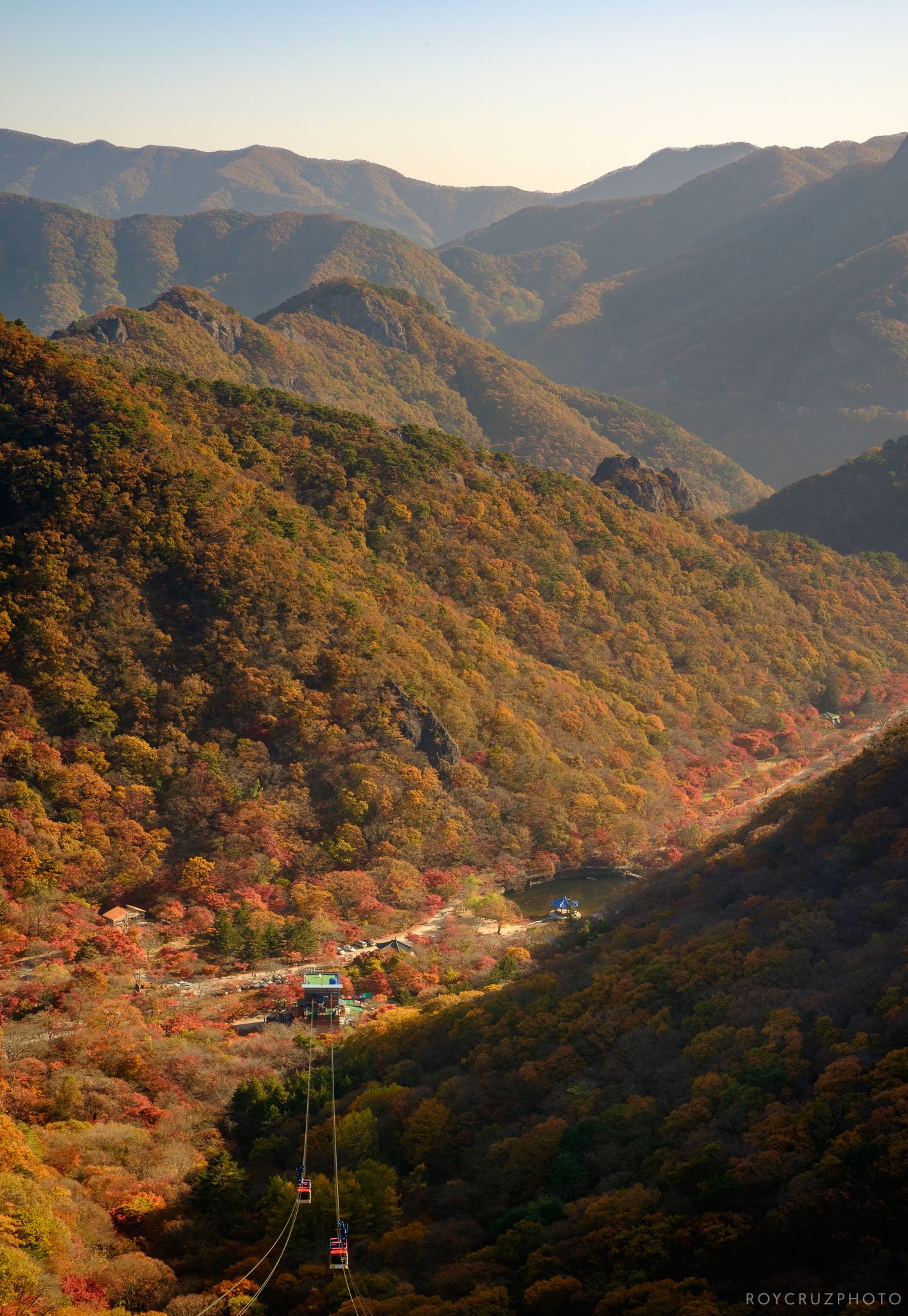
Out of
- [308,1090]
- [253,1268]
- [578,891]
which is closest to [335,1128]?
[308,1090]

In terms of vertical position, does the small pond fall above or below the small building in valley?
below

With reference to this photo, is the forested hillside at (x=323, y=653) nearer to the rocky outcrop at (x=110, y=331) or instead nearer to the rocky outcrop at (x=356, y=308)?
the rocky outcrop at (x=110, y=331)

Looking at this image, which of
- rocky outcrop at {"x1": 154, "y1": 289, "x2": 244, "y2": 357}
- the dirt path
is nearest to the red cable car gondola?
the dirt path

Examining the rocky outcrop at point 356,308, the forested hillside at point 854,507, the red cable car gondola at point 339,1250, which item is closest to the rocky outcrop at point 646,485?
the forested hillside at point 854,507

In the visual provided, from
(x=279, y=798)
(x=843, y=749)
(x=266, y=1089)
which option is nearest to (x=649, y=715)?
(x=843, y=749)

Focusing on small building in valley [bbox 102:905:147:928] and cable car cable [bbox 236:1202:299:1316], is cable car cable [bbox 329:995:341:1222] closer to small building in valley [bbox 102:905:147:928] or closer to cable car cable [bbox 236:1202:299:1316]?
cable car cable [bbox 236:1202:299:1316]
